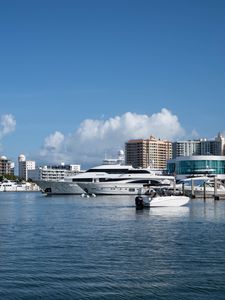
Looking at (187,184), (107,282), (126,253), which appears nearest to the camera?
(107,282)

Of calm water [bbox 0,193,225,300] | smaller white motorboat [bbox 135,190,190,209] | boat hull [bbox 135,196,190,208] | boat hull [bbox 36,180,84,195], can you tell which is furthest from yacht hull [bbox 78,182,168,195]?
calm water [bbox 0,193,225,300]

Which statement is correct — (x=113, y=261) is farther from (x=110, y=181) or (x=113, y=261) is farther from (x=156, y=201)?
(x=110, y=181)

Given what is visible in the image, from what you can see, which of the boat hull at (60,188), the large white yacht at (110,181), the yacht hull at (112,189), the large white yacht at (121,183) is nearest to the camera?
the yacht hull at (112,189)

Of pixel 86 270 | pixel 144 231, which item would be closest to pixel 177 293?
pixel 86 270

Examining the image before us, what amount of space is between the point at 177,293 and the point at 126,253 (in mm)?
10713

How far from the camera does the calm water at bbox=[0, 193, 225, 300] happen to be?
24406 mm

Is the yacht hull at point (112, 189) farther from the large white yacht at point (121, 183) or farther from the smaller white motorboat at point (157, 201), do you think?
the smaller white motorboat at point (157, 201)

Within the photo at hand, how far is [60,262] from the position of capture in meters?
31.1

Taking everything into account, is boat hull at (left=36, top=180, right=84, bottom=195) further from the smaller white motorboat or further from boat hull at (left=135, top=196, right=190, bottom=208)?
boat hull at (left=135, top=196, right=190, bottom=208)

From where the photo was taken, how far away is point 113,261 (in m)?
31.4

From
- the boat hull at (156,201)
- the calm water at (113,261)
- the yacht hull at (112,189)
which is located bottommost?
the calm water at (113,261)

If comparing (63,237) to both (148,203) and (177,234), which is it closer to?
(177,234)

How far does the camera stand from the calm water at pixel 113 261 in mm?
24406

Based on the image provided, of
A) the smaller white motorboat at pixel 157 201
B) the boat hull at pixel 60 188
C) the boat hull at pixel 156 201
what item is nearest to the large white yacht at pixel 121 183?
Answer: the boat hull at pixel 60 188
